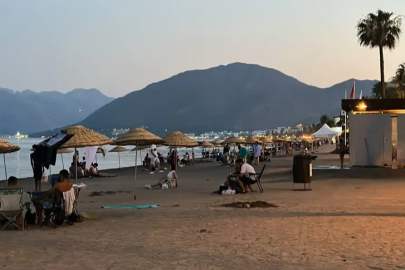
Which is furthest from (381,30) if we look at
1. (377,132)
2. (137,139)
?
(137,139)

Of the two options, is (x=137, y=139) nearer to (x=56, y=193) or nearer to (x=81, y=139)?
(x=81, y=139)

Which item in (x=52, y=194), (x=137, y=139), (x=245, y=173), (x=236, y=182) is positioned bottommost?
(x=236, y=182)

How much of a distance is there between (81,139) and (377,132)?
12359mm

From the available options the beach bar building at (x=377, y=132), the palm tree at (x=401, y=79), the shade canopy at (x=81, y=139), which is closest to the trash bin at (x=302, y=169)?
the shade canopy at (x=81, y=139)

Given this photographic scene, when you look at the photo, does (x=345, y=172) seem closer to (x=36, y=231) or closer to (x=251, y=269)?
(x=36, y=231)

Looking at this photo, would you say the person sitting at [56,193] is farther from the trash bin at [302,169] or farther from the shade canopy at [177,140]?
the shade canopy at [177,140]

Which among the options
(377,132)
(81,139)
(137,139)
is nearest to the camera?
(137,139)

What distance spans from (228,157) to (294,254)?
90.6ft

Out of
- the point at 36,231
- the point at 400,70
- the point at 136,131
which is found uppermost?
the point at 400,70

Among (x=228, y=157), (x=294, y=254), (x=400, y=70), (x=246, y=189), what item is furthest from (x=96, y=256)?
(x=400, y=70)

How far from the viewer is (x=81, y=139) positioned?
1352 centimetres

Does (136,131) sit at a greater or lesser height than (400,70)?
lesser

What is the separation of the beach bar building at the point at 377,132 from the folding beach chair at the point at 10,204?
15470 mm

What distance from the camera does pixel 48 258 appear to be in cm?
629
